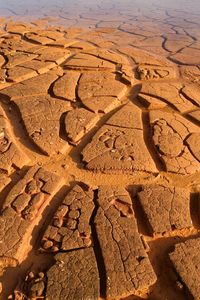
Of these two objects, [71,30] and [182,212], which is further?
[71,30]

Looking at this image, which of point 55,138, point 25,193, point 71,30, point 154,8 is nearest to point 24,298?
point 25,193

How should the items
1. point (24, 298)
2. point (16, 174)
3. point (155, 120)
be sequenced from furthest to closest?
point (155, 120), point (16, 174), point (24, 298)

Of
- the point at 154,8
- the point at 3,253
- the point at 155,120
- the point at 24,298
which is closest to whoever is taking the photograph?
the point at 24,298

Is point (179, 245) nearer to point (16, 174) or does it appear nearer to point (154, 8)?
point (16, 174)

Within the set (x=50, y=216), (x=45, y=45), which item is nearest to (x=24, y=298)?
(x=50, y=216)

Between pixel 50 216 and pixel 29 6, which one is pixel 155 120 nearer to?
pixel 50 216

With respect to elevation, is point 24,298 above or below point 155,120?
below
